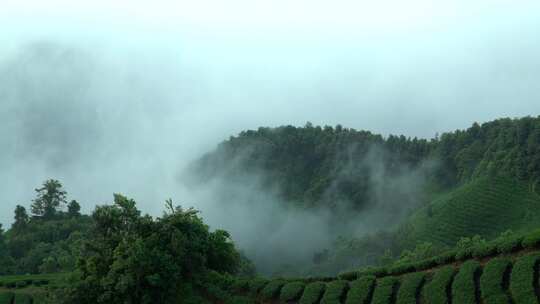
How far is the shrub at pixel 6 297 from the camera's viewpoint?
3653 cm

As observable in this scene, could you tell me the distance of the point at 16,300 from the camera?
36.7m

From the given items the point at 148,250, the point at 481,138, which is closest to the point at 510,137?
the point at 481,138

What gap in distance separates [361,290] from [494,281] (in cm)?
591

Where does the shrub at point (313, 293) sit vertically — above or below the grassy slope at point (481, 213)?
below

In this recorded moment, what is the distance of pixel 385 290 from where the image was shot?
27.9 meters

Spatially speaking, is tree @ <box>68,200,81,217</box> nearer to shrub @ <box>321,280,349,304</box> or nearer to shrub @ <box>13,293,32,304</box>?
shrub @ <box>13,293,32,304</box>

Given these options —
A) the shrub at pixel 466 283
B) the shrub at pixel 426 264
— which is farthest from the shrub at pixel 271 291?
the shrub at pixel 466 283

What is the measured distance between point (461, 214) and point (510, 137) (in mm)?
16137

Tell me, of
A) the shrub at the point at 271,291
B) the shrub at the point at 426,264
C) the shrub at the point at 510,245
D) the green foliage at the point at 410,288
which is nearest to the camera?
the green foliage at the point at 410,288

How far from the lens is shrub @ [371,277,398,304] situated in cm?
2738

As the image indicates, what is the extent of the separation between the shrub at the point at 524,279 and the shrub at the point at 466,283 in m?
1.58

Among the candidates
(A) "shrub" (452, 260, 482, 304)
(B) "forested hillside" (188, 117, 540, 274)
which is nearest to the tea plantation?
(A) "shrub" (452, 260, 482, 304)

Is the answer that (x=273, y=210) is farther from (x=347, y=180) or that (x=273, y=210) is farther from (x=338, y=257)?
(x=338, y=257)

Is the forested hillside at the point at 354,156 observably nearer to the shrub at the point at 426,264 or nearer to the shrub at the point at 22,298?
the shrub at the point at 426,264
